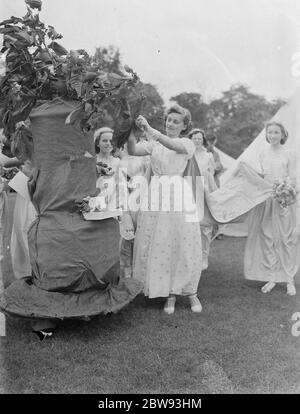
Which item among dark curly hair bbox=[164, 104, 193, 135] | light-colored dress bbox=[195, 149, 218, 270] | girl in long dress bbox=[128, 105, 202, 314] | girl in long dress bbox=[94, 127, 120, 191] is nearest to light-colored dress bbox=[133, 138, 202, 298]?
girl in long dress bbox=[128, 105, 202, 314]

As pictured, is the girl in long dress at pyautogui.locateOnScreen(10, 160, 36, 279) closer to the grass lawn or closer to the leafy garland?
the grass lawn

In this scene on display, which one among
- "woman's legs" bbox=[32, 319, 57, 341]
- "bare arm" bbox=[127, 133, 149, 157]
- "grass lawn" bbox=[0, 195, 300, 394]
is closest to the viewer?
"grass lawn" bbox=[0, 195, 300, 394]

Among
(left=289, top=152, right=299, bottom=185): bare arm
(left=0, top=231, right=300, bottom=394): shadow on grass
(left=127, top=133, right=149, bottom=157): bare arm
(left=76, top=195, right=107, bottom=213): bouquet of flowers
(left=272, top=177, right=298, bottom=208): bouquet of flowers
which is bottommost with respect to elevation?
(left=0, top=231, right=300, bottom=394): shadow on grass

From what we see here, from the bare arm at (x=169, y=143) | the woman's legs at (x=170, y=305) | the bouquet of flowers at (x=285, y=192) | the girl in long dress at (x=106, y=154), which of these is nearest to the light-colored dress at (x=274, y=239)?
the bouquet of flowers at (x=285, y=192)

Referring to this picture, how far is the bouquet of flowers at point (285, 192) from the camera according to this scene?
521 centimetres

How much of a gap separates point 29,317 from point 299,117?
241 inches

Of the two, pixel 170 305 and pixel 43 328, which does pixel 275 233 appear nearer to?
pixel 170 305

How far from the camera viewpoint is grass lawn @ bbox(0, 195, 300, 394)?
3.10 metres

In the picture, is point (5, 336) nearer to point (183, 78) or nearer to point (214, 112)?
point (183, 78)

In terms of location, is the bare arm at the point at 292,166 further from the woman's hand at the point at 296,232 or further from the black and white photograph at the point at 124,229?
the woman's hand at the point at 296,232

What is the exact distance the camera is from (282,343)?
12.6 feet

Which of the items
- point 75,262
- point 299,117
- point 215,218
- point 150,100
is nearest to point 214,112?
point 150,100
